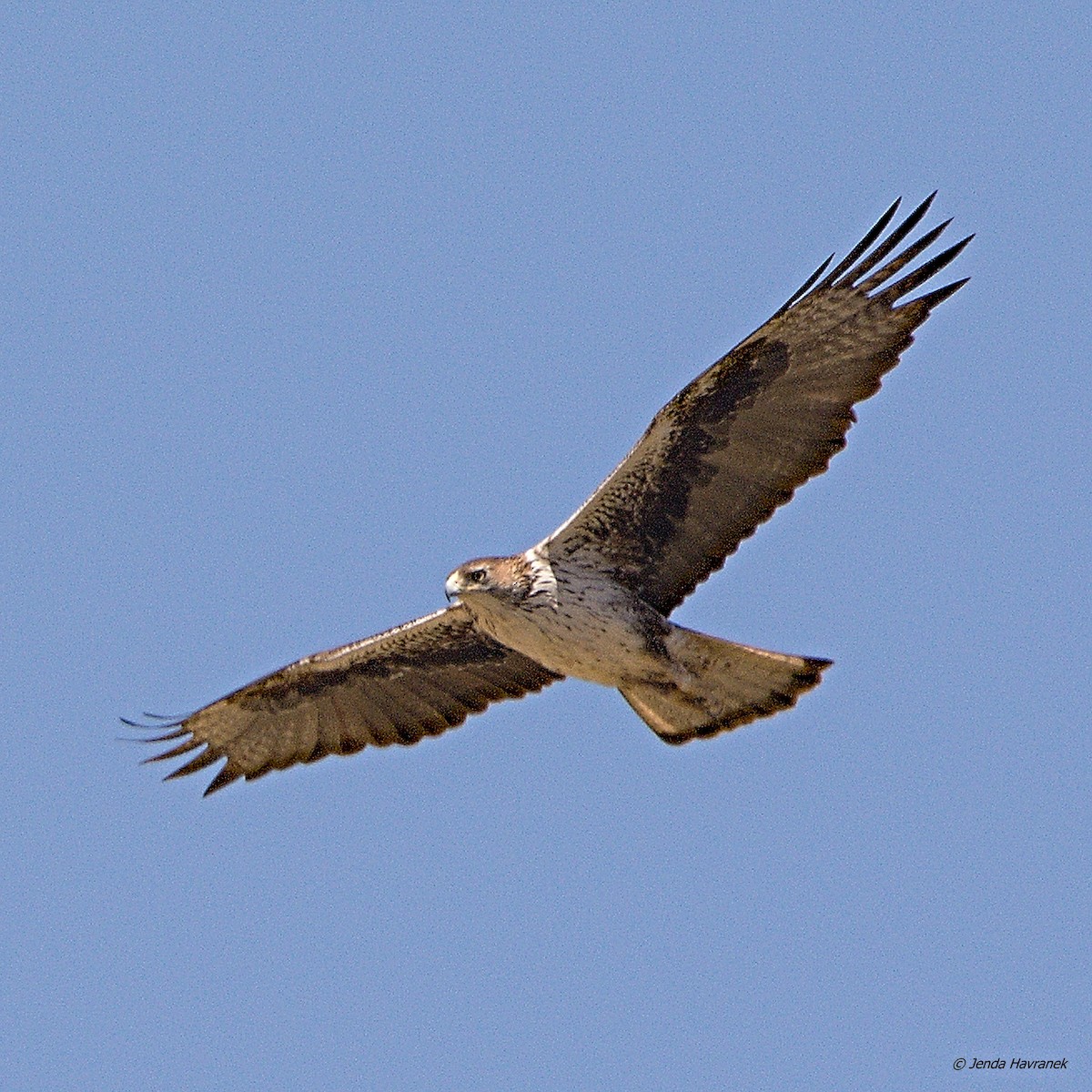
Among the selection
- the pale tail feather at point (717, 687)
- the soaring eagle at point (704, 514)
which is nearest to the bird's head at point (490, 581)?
the soaring eagle at point (704, 514)

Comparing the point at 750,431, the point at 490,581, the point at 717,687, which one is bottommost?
the point at 717,687

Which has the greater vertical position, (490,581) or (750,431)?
(750,431)

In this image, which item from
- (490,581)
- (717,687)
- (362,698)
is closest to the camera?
(490,581)

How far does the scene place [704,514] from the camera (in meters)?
10.6

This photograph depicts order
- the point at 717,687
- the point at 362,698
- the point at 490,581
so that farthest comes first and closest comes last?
the point at 362,698
the point at 717,687
the point at 490,581

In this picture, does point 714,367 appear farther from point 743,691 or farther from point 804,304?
point 743,691

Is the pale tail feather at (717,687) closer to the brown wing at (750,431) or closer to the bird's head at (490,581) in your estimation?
the brown wing at (750,431)

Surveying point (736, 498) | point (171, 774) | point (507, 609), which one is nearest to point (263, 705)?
point (171, 774)

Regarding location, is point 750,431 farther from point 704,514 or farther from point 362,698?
point 362,698

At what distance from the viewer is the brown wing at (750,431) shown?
10055 millimetres

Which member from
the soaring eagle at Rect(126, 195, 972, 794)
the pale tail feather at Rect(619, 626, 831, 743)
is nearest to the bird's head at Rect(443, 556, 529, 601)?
the soaring eagle at Rect(126, 195, 972, 794)

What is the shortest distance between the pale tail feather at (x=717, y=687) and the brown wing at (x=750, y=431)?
0.34 meters

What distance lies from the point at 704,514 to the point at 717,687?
93cm

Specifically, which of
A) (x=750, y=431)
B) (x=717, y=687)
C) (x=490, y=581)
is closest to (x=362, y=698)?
(x=490, y=581)
